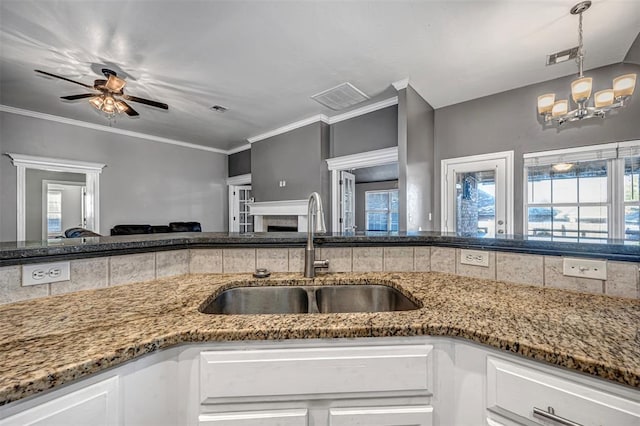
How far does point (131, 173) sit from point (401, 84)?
492 cm

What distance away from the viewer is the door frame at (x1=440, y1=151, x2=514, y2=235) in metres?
3.25

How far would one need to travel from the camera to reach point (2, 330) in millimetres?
677

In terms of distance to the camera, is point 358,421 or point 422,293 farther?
point 422,293

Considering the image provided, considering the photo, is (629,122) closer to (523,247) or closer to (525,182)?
(525,182)

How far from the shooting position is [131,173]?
496 centimetres

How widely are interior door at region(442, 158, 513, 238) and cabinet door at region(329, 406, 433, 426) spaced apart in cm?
291

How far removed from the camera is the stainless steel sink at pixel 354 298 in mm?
1178

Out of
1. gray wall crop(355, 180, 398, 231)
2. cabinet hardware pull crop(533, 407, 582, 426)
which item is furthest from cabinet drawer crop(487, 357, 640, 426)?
gray wall crop(355, 180, 398, 231)

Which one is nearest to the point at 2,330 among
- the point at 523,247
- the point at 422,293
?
the point at 422,293

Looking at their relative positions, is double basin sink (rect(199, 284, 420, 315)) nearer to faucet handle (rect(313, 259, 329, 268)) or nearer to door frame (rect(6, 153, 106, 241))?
faucet handle (rect(313, 259, 329, 268))

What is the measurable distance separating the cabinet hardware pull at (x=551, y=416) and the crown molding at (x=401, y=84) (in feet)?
10.3

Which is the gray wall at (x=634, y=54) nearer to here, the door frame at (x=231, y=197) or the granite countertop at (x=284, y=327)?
the granite countertop at (x=284, y=327)

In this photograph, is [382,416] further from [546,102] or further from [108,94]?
A: [108,94]

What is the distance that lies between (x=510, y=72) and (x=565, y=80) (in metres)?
0.68
